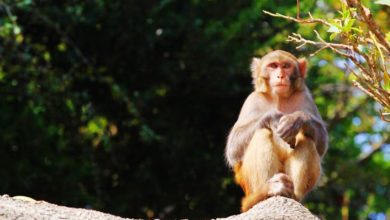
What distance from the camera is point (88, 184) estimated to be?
1484cm

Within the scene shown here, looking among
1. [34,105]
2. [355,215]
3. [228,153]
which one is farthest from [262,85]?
[355,215]

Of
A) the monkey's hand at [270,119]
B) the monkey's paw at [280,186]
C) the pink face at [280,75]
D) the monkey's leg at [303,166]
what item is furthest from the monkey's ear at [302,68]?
the monkey's paw at [280,186]

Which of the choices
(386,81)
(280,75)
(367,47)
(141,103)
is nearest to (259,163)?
(280,75)

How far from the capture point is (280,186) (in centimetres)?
844

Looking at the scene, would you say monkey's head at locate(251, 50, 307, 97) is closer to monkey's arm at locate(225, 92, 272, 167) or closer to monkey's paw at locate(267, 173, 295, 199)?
monkey's arm at locate(225, 92, 272, 167)

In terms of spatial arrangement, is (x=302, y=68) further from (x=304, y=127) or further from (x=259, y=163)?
(x=259, y=163)

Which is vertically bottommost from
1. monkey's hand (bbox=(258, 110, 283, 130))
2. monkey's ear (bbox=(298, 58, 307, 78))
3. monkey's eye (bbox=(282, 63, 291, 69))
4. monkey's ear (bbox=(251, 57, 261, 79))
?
monkey's hand (bbox=(258, 110, 283, 130))

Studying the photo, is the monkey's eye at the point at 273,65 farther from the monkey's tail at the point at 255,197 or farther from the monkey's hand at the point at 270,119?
the monkey's tail at the point at 255,197

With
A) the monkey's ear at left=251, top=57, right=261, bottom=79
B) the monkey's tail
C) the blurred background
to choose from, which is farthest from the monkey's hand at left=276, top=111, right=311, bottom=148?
the blurred background

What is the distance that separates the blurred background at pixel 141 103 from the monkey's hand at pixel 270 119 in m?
5.28

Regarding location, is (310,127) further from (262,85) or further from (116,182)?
(116,182)

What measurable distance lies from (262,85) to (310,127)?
962mm

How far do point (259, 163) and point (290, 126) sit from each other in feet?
1.63

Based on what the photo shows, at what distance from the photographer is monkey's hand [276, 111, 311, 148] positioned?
8.58 meters
